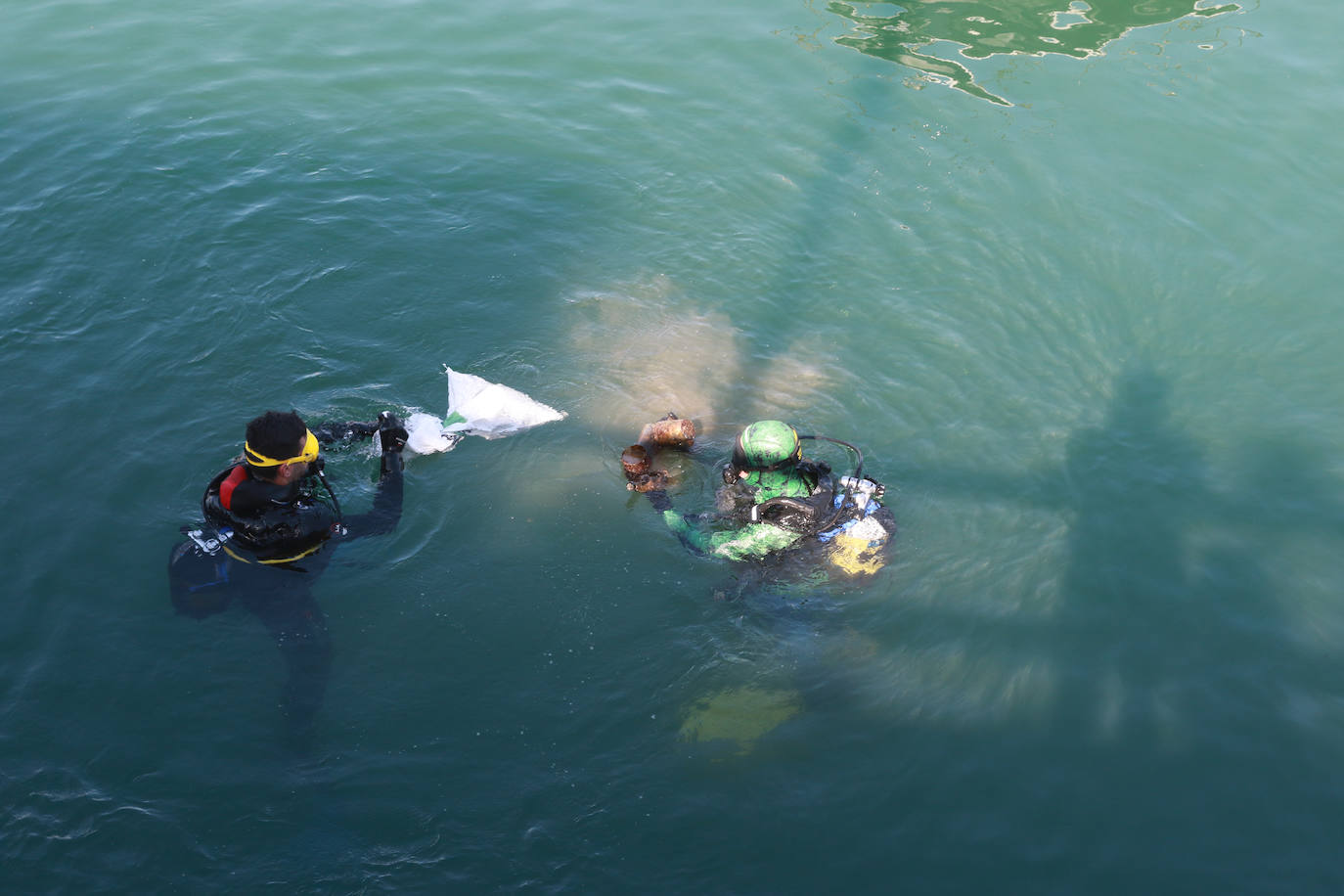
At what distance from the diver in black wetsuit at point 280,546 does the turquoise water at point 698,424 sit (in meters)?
0.22

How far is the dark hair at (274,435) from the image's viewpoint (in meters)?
5.50

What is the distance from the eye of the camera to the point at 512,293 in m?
9.14

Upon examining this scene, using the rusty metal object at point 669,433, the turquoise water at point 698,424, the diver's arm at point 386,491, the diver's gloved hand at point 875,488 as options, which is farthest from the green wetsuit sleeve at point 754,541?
the diver's arm at point 386,491

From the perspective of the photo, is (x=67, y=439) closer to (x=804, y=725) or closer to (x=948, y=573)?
(x=804, y=725)

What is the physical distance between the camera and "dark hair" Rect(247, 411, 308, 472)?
5496 mm

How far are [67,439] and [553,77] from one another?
7263 mm

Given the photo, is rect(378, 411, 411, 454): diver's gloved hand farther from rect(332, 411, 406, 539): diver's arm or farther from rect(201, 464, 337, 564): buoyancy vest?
rect(201, 464, 337, 564): buoyancy vest

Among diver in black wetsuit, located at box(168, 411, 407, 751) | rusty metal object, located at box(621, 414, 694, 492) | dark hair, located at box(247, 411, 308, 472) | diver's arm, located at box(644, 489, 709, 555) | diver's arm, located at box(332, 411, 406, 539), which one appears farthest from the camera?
rusty metal object, located at box(621, 414, 694, 492)

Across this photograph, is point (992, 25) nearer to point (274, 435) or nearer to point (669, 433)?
point (669, 433)

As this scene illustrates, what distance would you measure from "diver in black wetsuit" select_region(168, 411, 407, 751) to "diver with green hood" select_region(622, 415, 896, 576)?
2209mm

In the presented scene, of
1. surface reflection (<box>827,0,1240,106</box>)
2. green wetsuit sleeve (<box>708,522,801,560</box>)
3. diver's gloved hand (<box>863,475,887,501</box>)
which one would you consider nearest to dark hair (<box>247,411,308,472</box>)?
green wetsuit sleeve (<box>708,522,801,560</box>)

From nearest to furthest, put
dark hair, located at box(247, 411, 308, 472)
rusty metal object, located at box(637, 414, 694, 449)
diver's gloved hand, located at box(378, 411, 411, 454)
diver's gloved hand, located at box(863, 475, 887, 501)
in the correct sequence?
dark hair, located at box(247, 411, 308, 472)
diver's gloved hand, located at box(863, 475, 887, 501)
diver's gloved hand, located at box(378, 411, 411, 454)
rusty metal object, located at box(637, 414, 694, 449)

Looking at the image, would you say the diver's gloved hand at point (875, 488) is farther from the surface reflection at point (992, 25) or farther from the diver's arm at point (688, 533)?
the surface reflection at point (992, 25)

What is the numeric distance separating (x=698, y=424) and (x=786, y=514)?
1.99 m
